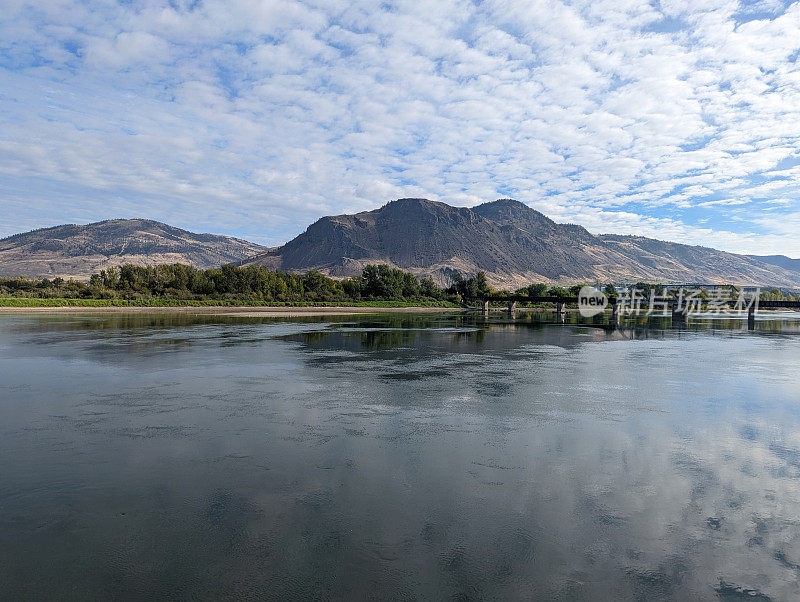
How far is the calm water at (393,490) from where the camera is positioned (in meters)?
9.62

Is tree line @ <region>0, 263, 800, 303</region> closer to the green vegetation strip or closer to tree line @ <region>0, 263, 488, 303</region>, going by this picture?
tree line @ <region>0, 263, 488, 303</region>

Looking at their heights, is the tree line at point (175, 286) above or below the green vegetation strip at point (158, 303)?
above

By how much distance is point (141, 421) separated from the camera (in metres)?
20.9

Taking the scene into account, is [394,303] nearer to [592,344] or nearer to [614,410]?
[592,344]

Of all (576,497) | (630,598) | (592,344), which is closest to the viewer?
(630,598)

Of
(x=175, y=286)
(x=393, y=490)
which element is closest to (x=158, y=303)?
(x=175, y=286)

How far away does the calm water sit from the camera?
962cm

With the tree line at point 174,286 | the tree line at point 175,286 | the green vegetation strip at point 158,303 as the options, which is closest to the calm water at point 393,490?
the green vegetation strip at point 158,303

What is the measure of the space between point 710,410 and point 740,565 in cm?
1763

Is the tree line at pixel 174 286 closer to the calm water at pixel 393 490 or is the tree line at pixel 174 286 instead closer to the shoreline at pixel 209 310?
the shoreline at pixel 209 310

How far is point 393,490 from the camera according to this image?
45.1 ft

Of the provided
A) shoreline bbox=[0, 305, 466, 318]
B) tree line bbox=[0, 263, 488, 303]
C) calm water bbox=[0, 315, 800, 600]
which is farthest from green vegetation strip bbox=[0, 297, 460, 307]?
calm water bbox=[0, 315, 800, 600]

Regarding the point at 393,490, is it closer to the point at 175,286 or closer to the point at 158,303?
the point at 158,303

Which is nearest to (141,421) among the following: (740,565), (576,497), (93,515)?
(93,515)
